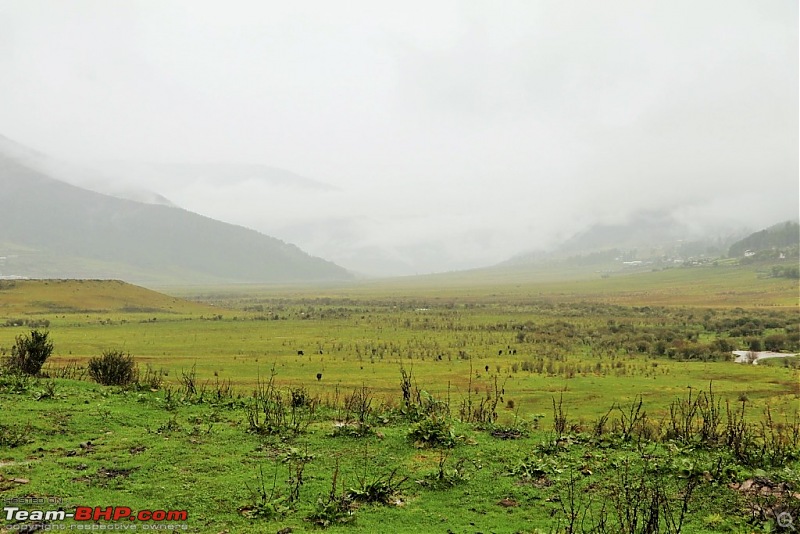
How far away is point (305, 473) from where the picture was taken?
30.0ft

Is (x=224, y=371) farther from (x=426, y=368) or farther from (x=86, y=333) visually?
(x=86, y=333)

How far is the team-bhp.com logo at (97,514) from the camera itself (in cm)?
693

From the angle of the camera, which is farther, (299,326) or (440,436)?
(299,326)

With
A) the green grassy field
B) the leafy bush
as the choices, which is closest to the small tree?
the green grassy field

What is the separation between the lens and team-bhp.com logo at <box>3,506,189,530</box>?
22.7 feet

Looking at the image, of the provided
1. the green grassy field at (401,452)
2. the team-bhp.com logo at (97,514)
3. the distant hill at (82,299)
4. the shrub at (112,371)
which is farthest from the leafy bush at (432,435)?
the distant hill at (82,299)

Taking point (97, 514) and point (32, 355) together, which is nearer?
point (97, 514)

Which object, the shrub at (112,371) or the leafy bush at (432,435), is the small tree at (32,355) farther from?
the leafy bush at (432,435)

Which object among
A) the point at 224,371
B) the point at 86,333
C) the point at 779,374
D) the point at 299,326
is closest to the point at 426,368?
the point at 224,371

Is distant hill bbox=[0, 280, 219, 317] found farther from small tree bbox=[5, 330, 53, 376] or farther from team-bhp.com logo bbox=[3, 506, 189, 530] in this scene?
team-bhp.com logo bbox=[3, 506, 189, 530]

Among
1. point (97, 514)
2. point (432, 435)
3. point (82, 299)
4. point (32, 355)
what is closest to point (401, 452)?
point (432, 435)

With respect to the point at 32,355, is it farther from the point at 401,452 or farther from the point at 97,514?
the point at 401,452

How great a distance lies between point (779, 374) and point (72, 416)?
3318 cm

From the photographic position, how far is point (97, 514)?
7129 mm
